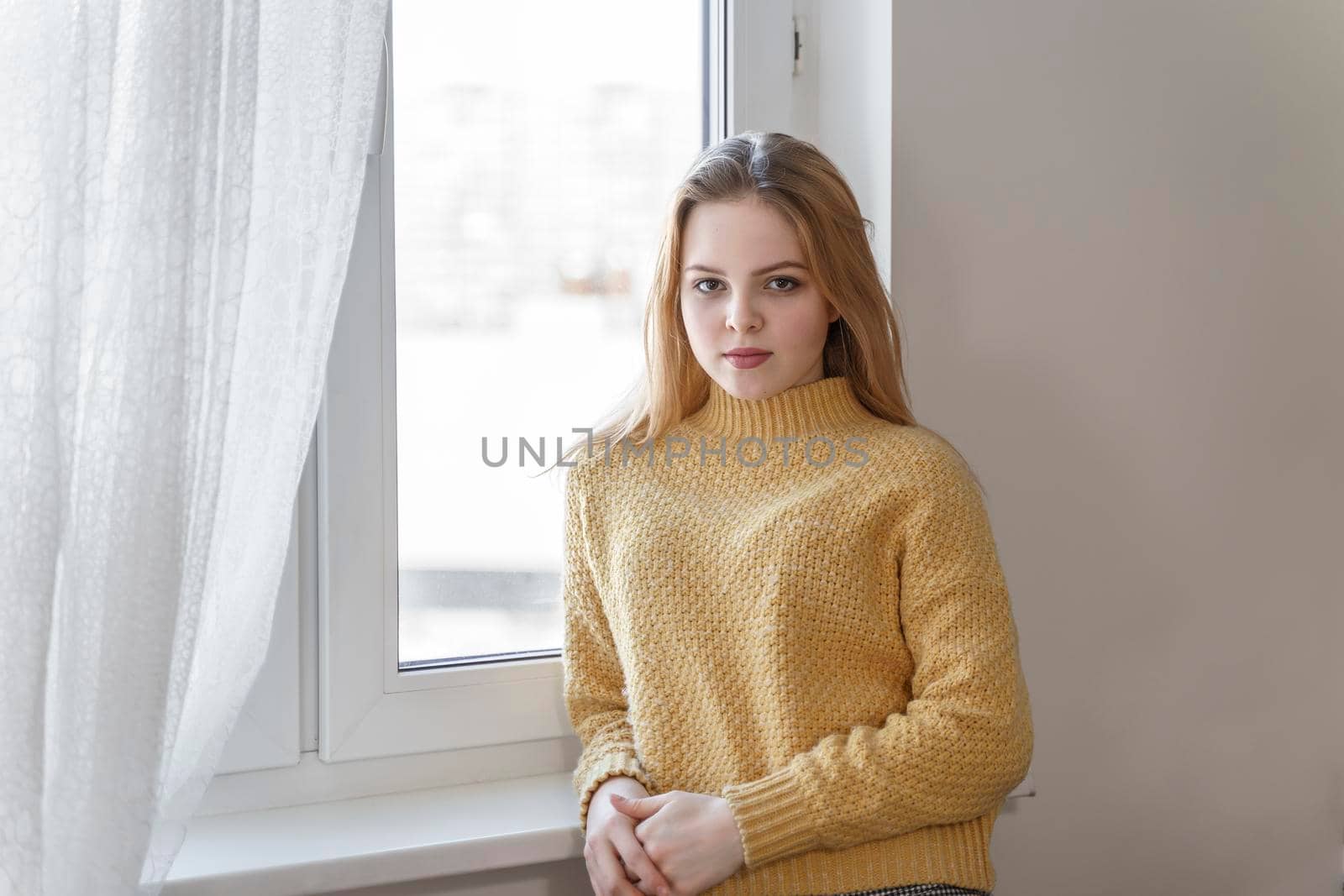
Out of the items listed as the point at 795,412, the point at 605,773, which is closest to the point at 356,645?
the point at 605,773

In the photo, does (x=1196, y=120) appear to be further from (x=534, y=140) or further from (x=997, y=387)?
(x=534, y=140)

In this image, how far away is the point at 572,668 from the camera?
1140 mm

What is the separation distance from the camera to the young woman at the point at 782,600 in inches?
37.9

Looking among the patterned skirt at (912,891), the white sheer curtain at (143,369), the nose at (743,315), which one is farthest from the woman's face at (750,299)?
the patterned skirt at (912,891)

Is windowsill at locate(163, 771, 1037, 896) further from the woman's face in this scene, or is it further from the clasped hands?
the woman's face

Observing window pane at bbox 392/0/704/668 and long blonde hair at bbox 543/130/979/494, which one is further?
window pane at bbox 392/0/704/668

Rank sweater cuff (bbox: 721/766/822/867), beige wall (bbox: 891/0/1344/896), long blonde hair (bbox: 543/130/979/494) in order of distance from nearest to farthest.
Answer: sweater cuff (bbox: 721/766/822/867)
long blonde hair (bbox: 543/130/979/494)
beige wall (bbox: 891/0/1344/896)

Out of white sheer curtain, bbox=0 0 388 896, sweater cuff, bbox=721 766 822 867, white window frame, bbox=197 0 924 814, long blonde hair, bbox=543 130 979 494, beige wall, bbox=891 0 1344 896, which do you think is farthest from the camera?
beige wall, bbox=891 0 1344 896

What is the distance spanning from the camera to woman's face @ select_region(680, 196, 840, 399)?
1.04 metres

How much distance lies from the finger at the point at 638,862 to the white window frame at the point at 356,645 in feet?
1.04

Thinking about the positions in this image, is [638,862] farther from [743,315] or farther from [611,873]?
[743,315]

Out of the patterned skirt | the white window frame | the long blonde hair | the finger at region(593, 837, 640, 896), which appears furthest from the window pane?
the patterned skirt

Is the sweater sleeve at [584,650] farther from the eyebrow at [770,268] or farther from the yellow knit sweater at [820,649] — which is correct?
the eyebrow at [770,268]

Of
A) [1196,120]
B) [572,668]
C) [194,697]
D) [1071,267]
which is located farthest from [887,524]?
[1196,120]
